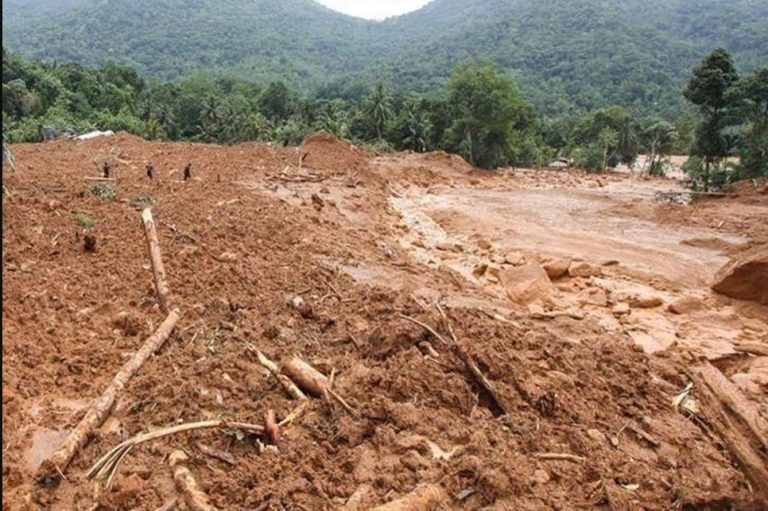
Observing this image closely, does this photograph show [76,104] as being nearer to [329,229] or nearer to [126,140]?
[126,140]

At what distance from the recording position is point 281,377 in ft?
14.4

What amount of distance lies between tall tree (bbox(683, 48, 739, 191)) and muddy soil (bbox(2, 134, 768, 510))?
14.2m

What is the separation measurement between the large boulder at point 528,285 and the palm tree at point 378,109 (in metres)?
33.8

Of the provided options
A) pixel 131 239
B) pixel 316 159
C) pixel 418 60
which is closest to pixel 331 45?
pixel 418 60

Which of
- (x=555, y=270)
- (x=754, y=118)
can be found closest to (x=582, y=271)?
(x=555, y=270)

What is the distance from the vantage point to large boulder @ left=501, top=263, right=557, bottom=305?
344 inches

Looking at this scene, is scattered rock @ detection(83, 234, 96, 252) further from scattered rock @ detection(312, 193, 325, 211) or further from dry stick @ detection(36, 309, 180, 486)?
scattered rock @ detection(312, 193, 325, 211)

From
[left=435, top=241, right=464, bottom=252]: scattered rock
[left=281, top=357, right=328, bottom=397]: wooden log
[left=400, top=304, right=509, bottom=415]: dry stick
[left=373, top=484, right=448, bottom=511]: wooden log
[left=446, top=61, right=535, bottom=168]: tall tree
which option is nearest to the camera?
[left=373, top=484, right=448, bottom=511]: wooden log

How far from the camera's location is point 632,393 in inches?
185

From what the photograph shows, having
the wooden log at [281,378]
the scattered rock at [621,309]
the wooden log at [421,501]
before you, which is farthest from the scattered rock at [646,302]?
the wooden log at [421,501]

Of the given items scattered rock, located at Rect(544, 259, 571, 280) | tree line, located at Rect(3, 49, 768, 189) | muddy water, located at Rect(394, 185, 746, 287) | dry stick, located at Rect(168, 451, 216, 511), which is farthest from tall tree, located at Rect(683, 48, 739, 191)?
dry stick, located at Rect(168, 451, 216, 511)

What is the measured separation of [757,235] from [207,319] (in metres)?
13.3

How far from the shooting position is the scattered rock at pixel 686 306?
8.33m

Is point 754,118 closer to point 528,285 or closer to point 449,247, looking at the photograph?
point 449,247
